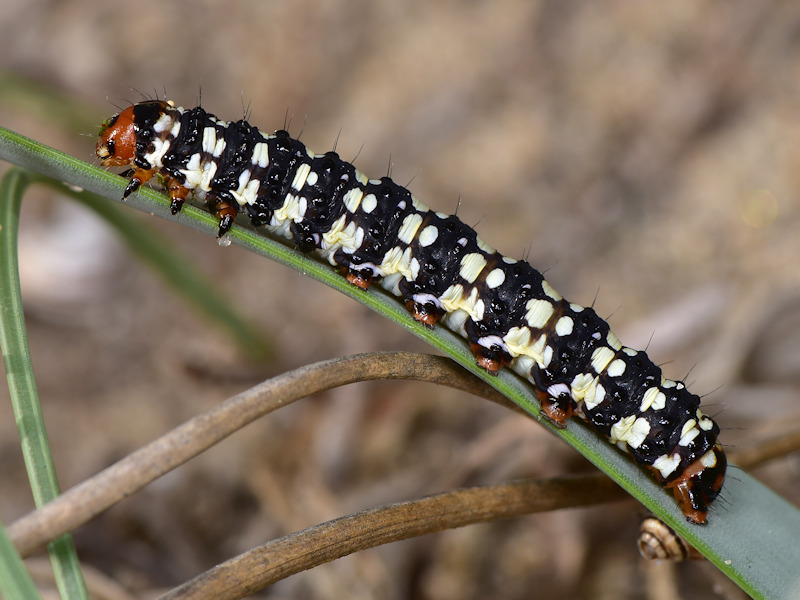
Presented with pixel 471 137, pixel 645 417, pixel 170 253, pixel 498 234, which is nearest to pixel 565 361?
pixel 645 417

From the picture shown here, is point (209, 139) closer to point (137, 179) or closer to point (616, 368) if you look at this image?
point (137, 179)

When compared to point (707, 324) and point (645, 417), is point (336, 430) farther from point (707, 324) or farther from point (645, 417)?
point (707, 324)

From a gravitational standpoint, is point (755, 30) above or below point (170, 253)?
above

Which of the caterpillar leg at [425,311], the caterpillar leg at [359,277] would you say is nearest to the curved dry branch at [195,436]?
the caterpillar leg at [425,311]

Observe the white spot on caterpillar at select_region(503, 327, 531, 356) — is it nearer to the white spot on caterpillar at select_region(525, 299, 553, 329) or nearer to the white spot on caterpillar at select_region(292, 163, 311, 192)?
the white spot on caterpillar at select_region(525, 299, 553, 329)

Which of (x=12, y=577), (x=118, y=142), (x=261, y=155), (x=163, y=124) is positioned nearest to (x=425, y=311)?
(x=261, y=155)

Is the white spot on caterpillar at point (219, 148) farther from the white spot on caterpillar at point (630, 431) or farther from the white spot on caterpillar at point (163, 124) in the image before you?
the white spot on caterpillar at point (630, 431)
